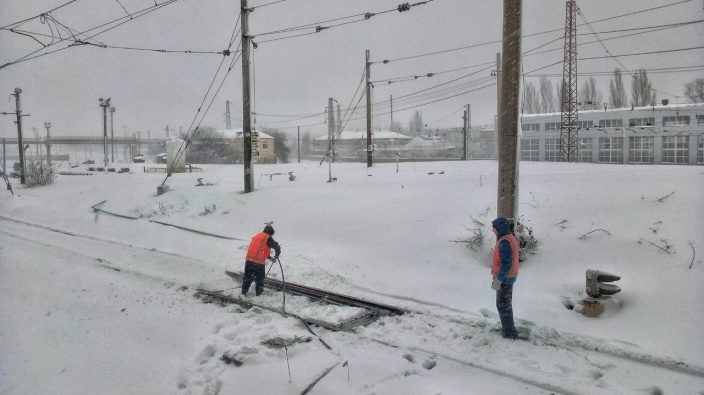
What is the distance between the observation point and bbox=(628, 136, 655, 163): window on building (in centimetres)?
4447

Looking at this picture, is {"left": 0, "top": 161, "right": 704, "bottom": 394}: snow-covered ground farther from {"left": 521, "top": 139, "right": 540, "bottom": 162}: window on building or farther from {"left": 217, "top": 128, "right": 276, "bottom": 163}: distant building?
{"left": 217, "top": 128, "right": 276, "bottom": 163}: distant building

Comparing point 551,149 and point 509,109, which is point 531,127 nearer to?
point 551,149

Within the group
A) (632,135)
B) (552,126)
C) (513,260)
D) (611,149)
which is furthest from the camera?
(552,126)

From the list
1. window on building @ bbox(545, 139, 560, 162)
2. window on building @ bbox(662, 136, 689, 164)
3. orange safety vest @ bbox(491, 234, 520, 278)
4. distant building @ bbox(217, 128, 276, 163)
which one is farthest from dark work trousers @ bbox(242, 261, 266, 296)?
distant building @ bbox(217, 128, 276, 163)

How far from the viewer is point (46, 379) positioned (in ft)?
17.2

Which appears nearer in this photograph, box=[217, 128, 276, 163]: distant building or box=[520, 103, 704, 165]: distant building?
box=[520, 103, 704, 165]: distant building

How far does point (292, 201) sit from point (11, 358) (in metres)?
11.4

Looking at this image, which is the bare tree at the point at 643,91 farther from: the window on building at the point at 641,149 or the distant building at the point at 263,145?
the distant building at the point at 263,145

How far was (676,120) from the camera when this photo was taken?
4309 centimetres

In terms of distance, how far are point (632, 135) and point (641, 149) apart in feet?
5.75

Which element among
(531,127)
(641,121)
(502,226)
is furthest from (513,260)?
(531,127)

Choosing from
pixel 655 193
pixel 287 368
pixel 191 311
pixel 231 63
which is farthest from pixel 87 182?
pixel 655 193

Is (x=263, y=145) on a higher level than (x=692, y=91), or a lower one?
lower

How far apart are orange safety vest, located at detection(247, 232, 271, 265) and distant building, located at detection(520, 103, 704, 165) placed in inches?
1494
